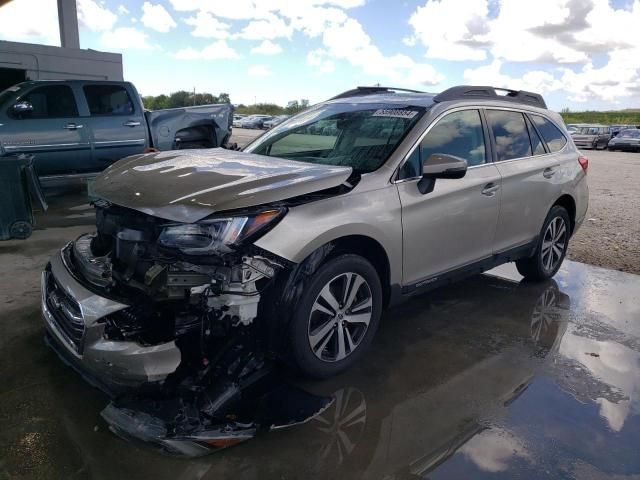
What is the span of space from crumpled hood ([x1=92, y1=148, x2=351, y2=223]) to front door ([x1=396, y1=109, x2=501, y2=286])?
627 millimetres

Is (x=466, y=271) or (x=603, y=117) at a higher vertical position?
(x=603, y=117)

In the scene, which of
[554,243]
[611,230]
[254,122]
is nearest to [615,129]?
[611,230]

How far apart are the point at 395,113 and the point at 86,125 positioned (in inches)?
255

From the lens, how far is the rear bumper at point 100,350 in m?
2.55

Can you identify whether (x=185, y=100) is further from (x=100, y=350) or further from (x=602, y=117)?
(x=100, y=350)

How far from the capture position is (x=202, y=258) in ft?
9.06

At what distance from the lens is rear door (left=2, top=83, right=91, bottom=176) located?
26.5ft

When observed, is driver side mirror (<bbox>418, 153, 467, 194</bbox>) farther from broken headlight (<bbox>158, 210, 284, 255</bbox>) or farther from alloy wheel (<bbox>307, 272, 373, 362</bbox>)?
broken headlight (<bbox>158, 210, 284, 255</bbox>)

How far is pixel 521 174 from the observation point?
452 cm

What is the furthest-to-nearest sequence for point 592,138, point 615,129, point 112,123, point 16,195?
point 615,129, point 592,138, point 112,123, point 16,195

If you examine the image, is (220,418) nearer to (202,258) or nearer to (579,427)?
(202,258)

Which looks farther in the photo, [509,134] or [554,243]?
[554,243]

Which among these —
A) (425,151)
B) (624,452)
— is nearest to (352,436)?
(624,452)

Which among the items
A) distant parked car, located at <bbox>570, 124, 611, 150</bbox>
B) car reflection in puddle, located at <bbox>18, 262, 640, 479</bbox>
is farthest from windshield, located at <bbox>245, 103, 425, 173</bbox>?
distant parked car, located at <bbox>570, 124, 611, 150</bbox>
